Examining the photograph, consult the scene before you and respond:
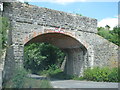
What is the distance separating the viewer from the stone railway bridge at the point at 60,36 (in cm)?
1049

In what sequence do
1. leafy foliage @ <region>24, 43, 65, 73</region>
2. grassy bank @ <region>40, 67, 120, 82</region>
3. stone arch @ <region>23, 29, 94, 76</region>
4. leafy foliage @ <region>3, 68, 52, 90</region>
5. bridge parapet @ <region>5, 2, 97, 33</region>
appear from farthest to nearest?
leafy foliage @ <region>24, 43, 65, 73</region> → stone arch @ <region>23, 29, 94, 76</region> → grassy bank @ <region>40, 67, 120, 82</region> → bridge parapet @ <region>5, 2, 97, 33</region> → leafy foliage @ <region>3, 68, 52, 90</region>

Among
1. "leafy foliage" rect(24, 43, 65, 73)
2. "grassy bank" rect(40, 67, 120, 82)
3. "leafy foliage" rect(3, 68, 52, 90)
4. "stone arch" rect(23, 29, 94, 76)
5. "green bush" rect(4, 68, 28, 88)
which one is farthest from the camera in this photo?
"leafy foliage" rect(24, 43, 65, 73)

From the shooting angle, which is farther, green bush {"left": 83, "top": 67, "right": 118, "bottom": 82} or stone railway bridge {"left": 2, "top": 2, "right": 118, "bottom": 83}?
green bush {"left": 83, "top": 67, "right": 118, "bottom": 82}

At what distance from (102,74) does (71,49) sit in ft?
12.6

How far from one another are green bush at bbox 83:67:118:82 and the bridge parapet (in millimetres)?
3060

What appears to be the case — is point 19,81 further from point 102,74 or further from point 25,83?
point 102,74

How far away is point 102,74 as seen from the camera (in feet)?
41.2


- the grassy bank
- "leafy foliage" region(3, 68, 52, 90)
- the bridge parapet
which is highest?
the bridge parapet

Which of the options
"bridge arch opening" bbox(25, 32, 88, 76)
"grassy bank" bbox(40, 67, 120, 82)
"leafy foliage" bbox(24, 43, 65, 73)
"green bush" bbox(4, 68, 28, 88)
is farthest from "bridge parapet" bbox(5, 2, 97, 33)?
"leafy foliage" bbox(24, 43, 65, 73)

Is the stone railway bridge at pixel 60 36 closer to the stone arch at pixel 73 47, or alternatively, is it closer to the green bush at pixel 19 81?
the stone arch at pixel 73 47

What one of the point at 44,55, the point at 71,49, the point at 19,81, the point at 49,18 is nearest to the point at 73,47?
the point at 71,49

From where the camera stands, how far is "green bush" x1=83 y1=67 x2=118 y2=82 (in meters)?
12.2

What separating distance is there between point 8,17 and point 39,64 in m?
14.0

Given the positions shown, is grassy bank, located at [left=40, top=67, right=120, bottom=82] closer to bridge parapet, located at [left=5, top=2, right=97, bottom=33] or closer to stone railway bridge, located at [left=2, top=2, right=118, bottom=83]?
stone railway bridge, located at [left=2, top=2, right=118, bottom=83]
